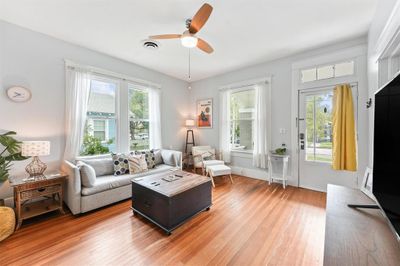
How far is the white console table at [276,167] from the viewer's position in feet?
11.3

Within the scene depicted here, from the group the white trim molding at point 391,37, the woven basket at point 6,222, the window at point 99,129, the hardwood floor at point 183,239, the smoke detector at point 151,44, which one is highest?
the smoke detector at point 151,44

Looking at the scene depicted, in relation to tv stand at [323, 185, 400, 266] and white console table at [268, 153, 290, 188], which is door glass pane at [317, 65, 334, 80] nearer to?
white console table at [268, 153, 290, 188]

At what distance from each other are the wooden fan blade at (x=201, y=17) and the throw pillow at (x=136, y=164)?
7.94 feet

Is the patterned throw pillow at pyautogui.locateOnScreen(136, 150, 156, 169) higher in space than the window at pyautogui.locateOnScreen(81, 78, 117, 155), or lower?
lower

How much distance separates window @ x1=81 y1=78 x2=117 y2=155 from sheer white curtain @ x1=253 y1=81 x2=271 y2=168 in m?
3.26

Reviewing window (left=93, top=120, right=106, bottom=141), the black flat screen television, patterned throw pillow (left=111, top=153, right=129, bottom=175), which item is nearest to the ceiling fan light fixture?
the black flat screen television

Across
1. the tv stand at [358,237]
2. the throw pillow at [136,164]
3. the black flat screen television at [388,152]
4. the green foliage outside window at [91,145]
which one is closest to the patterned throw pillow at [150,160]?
the throw pillow at [136,164]

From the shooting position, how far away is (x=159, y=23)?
2.44 metres

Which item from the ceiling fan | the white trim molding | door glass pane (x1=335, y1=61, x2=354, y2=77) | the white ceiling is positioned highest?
the white ceiling

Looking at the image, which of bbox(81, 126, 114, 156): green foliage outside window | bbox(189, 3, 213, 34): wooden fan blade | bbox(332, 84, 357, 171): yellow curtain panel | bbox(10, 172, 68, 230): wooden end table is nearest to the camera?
bbox(189, 3, 213, 34): wooden fan blade

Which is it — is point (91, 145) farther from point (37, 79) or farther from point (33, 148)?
point (37, 79)

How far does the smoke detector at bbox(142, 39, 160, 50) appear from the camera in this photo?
285 centimetres

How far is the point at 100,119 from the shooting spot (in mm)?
3465

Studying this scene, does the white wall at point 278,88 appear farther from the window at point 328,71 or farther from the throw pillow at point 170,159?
the throw pillow at point 170,159
